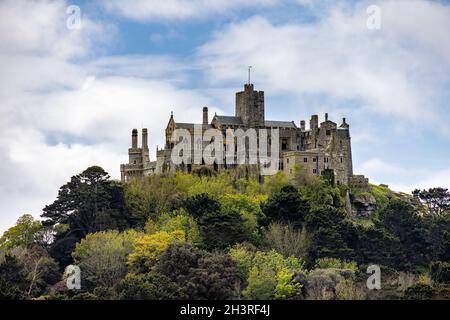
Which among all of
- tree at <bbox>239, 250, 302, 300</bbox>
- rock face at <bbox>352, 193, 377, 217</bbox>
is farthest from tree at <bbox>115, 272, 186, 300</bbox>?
rock face at <bbox>352, 193, 377, 217</bbox>

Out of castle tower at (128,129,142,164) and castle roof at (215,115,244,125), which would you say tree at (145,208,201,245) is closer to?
castle tower at (128,129,142,164)

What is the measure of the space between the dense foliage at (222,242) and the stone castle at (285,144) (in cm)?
283

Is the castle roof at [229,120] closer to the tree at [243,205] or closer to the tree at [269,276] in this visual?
the tree at [243,205]

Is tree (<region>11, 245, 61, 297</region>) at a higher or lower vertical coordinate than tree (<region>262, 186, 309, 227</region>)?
lower

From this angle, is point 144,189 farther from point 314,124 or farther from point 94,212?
point 314,124

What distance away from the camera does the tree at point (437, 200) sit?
141 m

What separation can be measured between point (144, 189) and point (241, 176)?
11987 millimetres

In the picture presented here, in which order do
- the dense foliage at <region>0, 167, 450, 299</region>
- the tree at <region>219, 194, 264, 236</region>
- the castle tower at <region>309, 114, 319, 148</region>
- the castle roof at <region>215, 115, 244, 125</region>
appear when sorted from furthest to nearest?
1. the castle roof at <region>215, 115, 244, 125</region>
2. the castle tower at <region>309, 114, 319, 148</region>
3. the tree at <region>219, 194, 264, 236</region>
4. the dense foliage at <region>0, 167, 450, 299</region>

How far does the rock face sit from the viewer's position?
13288 cm

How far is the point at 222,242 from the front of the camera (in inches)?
4345

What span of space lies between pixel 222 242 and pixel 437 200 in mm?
39195

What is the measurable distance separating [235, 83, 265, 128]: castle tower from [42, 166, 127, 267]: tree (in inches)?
888


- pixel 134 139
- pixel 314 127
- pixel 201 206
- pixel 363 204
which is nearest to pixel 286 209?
pixel 201 206

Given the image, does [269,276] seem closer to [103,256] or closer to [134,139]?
[103,256]
